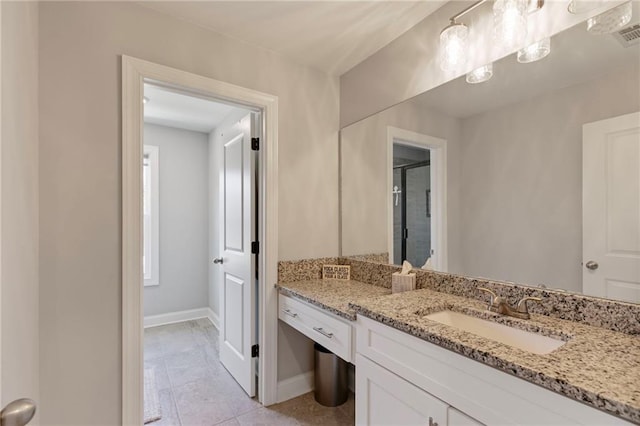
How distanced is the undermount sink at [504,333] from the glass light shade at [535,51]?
1.14 metres

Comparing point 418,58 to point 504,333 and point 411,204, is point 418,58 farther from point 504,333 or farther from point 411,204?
point 504,333

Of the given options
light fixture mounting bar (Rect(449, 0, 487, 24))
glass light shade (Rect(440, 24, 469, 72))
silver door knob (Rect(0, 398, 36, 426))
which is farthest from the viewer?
glass light shade (Rect(440, 24, 469, 72))

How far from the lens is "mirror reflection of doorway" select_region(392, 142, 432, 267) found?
1.80 m

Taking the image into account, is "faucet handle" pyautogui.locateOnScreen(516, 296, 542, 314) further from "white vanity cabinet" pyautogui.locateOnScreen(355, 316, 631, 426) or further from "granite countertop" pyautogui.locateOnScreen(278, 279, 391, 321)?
"granite countertop" pyautogui.locateOnScreen(278, 279, 391, 321)

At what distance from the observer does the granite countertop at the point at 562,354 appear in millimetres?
679

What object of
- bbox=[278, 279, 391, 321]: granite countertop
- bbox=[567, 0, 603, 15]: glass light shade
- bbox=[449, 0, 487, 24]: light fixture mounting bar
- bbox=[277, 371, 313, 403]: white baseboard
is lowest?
bbox=[277, 371, 313, 403]: white baseboard

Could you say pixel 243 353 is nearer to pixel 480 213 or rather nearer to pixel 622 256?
pixel 480 213

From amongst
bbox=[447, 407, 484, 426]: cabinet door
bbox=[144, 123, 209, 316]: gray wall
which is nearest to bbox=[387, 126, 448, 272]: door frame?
bbox=[447, 407, 484, 426]: cabinet door

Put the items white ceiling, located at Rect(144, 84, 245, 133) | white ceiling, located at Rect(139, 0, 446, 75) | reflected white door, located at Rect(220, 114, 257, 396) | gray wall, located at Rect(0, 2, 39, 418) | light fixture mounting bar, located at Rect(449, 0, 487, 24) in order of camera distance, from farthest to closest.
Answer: white ceiling, located at Rect(144, 84, 245, 133), reflected white door, located at Rect(220, 114, 257, 396), white ceiling, located at Rect(139, 0, 446, 75), light fixture mounting bar, located at Rect(449, 0, 487, 24), gray wall, located at Rect(0, 2, 39, 418)

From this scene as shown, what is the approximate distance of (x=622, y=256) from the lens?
109 centimetres

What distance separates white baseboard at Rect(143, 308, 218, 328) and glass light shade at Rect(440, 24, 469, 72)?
11.5 ft

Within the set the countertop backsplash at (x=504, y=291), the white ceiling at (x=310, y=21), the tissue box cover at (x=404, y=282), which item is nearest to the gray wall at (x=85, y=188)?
the white ceiling at (x=310, y=21)

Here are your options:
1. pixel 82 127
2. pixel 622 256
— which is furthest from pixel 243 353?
pixel 622 256

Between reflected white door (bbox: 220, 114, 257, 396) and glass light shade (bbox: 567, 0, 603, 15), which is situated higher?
glass light shade (bbox: 567, 0, 603, 15)
